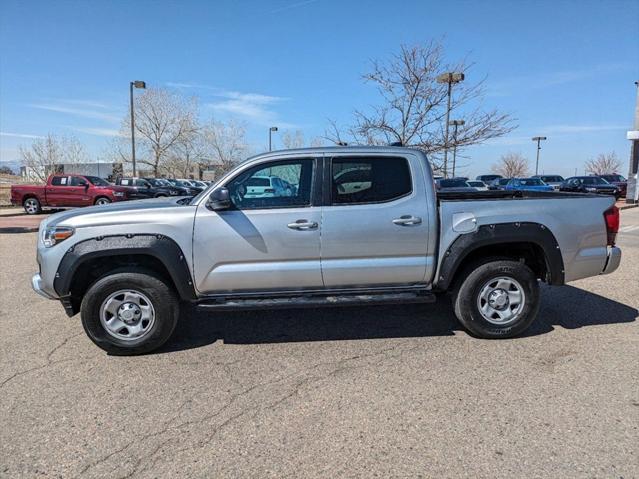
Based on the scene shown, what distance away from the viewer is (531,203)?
4.43m

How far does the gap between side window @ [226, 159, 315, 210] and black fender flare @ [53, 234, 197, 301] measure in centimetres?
72

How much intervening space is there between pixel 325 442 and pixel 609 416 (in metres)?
1.92

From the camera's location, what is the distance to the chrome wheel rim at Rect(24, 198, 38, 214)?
20.7 metres

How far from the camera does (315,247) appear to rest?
4211mm

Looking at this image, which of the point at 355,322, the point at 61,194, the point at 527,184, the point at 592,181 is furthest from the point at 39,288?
the point at 592,181

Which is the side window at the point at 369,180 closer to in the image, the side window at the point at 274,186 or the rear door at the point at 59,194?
the side window at the point at 274,186

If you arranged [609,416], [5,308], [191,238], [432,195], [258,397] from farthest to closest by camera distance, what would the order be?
[5,308] < [432,195] < [191,238] < [258,397] < [609,416]

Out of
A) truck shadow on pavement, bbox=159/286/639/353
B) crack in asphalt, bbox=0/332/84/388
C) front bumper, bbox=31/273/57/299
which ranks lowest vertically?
crack in asphalt, bbox=0/332/84/388

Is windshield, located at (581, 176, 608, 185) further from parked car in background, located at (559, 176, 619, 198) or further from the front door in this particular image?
the front door

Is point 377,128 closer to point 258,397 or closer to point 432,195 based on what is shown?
point 432,195

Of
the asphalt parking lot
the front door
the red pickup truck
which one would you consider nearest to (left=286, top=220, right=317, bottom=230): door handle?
the front door

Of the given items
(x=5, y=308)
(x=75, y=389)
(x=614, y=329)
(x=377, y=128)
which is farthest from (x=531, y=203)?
(x=377, y=128)

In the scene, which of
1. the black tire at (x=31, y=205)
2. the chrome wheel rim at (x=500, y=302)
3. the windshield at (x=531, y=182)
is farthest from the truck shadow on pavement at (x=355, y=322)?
the windshield at (x=531, y=182)

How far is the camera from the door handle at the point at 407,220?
14.0 ft
